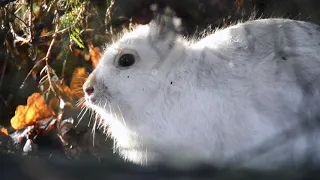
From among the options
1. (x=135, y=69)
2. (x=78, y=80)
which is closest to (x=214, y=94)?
(x=135, y=69)

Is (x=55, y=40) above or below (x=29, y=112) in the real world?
above

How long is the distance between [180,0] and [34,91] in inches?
15.3

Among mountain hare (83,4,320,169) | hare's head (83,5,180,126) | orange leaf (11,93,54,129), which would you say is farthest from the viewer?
orange leaf (11,93,54,129)

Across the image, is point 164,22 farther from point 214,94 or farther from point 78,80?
point 78,80

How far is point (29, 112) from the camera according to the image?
0.92m

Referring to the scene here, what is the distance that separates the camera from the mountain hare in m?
0.63

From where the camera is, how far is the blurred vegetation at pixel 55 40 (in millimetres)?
828

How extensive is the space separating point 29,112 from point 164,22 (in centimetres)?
36

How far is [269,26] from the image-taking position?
76 centimetres

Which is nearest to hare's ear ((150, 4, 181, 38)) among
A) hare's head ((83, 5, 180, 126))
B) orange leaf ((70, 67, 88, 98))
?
hare's head ((83, 5, 180, 126))

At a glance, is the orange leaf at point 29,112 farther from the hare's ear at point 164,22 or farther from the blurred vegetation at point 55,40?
the hare's ear at point 164,22

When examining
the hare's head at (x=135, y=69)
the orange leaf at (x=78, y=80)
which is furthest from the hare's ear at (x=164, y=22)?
the orange leaf at (x=78, y=80)

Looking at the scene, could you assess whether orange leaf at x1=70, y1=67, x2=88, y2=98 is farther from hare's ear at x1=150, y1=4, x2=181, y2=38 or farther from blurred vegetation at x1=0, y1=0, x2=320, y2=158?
hare's ear at x1=150, y1=4, x2=181, y2=38

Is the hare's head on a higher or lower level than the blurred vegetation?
lower
